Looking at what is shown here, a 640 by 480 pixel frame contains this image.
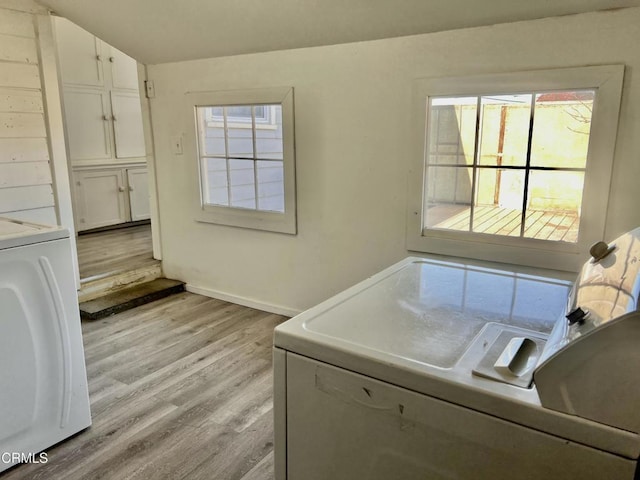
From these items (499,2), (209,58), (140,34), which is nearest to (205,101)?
(209,58)

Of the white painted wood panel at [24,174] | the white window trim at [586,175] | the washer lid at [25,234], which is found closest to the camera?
the washer lid at [25,234]

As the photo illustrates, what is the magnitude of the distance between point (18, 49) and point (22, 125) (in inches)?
17.1

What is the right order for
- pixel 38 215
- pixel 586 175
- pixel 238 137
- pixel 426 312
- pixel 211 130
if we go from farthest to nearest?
1. pixel 211 130
2. pixel 238 137
3. pixel 38 215
4. pixel 586 175
5. pixel 426 312

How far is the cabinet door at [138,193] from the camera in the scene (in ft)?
16.8

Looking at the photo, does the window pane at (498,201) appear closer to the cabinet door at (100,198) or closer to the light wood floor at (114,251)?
the light wood floor at (114,251)

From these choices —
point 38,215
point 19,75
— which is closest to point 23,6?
point 19,75

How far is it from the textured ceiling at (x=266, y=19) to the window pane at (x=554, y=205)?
2.20 ft

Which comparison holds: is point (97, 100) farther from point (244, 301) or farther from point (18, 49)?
point (244, 301)

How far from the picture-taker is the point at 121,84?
4945mm

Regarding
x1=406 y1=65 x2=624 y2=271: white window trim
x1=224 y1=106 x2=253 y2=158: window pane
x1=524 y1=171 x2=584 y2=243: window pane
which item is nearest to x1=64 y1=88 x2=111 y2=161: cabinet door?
x1=224 y1=106 x2=253 y2=158: window pane

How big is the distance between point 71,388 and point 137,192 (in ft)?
12.0

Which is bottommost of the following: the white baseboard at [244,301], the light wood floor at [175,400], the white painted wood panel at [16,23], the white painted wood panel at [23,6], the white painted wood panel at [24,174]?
the light wood floor at [175,400]

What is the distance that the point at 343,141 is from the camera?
8.68 ft

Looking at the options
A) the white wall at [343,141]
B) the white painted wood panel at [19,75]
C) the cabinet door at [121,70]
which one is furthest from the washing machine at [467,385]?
the cabinet door at [121,70]
